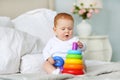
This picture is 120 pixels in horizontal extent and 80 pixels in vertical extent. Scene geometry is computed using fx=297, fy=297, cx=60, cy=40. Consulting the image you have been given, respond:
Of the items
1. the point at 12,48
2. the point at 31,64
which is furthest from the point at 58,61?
the point at 12,48

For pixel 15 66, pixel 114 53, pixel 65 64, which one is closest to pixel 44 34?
pixel 15 66

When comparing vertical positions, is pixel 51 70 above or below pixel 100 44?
below

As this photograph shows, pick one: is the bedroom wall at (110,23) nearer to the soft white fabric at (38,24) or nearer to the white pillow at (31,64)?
the soft white fabric at (38,24)

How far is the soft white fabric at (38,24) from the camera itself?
2375 mm

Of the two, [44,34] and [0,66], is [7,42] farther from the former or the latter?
[44,34]

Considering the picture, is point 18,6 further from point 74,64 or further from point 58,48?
point 74,64

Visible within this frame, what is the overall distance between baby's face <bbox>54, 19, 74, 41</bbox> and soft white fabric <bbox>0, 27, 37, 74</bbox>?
241mm

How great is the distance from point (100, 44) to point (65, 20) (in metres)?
1.16

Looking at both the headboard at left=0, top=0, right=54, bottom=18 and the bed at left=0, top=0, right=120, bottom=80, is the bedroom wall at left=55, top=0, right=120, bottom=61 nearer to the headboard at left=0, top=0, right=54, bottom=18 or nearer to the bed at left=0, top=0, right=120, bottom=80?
the headboard at left=0, top=0, right=54, bottom=18

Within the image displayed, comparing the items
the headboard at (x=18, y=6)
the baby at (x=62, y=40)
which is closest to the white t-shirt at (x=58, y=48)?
the baby at (x=62, y=40)

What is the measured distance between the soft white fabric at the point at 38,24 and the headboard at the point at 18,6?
275 mm

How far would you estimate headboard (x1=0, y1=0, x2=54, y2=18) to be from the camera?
107 inches

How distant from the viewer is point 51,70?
1778 mm

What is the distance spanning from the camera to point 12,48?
1.91 metres
